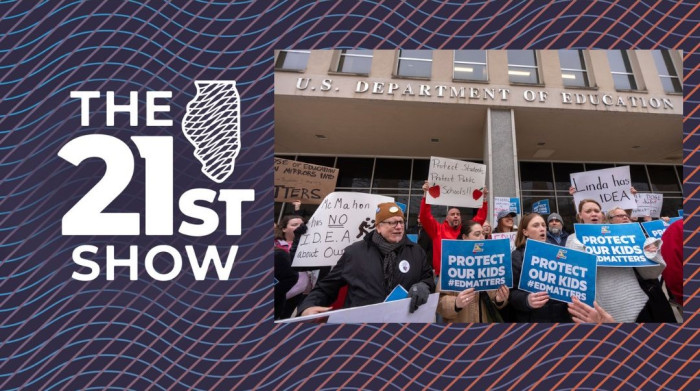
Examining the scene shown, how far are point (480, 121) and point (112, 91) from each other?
9833 mm

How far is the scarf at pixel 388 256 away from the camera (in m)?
2.63

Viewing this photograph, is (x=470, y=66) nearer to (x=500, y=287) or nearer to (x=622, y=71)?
(x=622, y=71)

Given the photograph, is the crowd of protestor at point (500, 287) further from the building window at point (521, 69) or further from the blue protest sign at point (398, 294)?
the building window at point (521, 69)

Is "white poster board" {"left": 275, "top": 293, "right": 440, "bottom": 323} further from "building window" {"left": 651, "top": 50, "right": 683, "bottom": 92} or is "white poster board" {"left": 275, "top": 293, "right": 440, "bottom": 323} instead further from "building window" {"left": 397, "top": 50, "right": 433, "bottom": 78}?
"building window" {"left": 651, "top": 50, "right": 683, "bottom": 92}

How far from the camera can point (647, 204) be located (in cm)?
614

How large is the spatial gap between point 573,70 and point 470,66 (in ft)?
9.98

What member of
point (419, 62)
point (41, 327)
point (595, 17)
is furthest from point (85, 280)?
point (419, 62)

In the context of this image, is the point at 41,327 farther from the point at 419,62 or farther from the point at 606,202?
the point at 419,62

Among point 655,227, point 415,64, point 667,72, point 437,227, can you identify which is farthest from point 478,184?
point 667,72

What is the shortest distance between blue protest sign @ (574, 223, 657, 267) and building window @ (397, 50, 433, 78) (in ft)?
25.5

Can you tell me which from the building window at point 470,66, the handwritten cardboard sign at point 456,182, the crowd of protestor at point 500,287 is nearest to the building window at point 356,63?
the building window at point 470,66

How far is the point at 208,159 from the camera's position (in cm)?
189

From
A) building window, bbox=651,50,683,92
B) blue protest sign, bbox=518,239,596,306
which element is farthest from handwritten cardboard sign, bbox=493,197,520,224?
building window, bbox=651,50,683,92

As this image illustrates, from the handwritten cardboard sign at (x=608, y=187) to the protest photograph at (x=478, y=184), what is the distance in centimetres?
2
